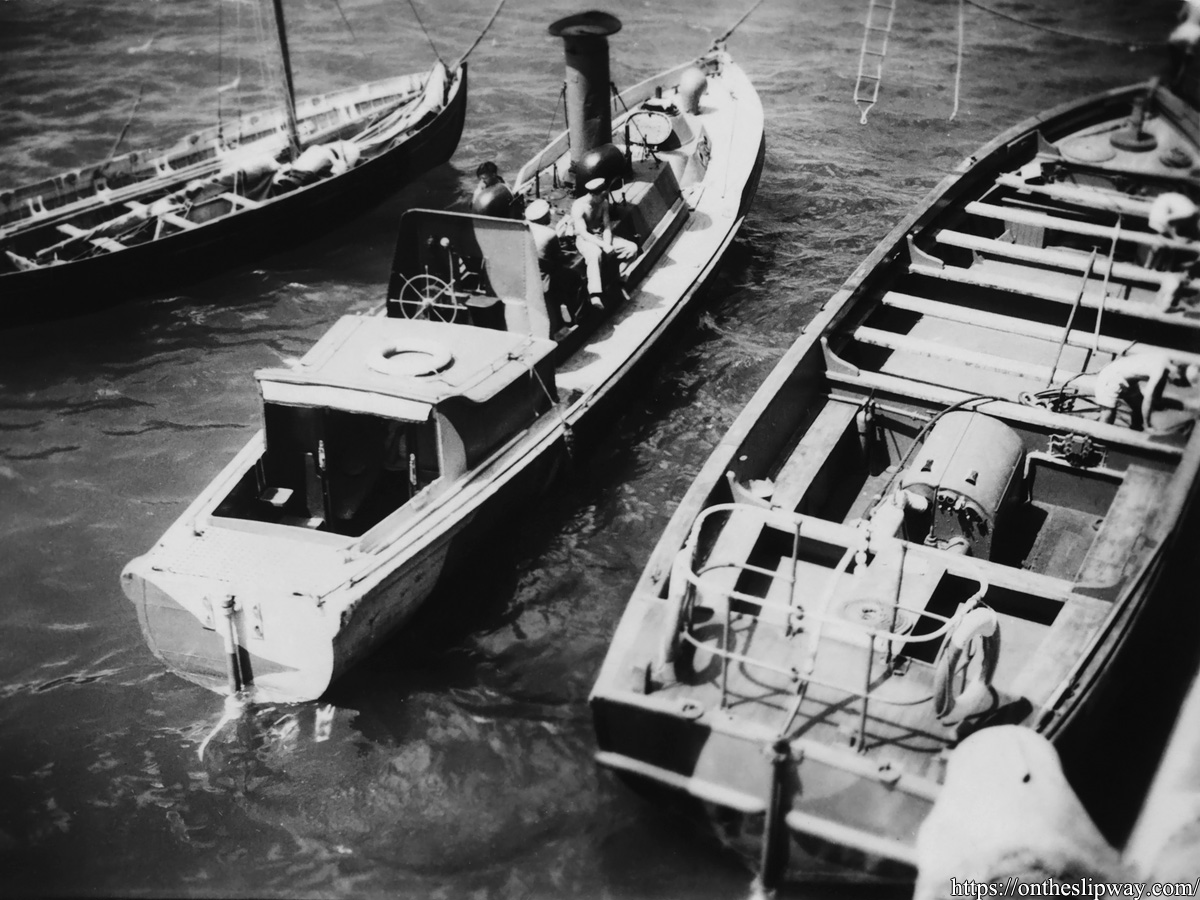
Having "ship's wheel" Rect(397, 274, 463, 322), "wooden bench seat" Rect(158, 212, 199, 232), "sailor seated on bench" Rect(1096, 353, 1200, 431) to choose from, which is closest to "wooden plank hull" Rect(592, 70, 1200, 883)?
"sailor seated on bench" Rect(1096, 353, 1200, 431)

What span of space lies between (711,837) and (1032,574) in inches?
120

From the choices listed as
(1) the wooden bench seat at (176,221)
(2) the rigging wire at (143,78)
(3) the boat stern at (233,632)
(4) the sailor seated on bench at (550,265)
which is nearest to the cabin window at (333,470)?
(3) the boat stern at (233,632)

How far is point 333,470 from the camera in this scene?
33.0 feet

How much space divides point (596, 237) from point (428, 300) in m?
2.20

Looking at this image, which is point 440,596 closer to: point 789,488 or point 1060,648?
point 789,488

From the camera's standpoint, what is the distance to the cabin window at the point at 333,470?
984 cm

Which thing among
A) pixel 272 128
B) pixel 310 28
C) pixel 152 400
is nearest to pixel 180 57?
pixel 310 28

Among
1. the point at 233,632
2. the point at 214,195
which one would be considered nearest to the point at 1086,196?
the point at 233,632

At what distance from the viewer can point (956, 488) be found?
871 cm

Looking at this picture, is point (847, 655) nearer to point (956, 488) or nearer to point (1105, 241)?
point (956, 488)

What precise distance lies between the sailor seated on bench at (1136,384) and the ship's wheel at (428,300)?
21.1ft

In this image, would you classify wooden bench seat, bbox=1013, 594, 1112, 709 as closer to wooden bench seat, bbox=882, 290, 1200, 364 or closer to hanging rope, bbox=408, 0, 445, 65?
wooden bench seat, bbox=882, 290, 1200, 364

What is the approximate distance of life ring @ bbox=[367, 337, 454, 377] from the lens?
10102 millimetres

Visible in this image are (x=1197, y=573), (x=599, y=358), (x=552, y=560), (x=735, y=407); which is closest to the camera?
(x=1197, y=573)
